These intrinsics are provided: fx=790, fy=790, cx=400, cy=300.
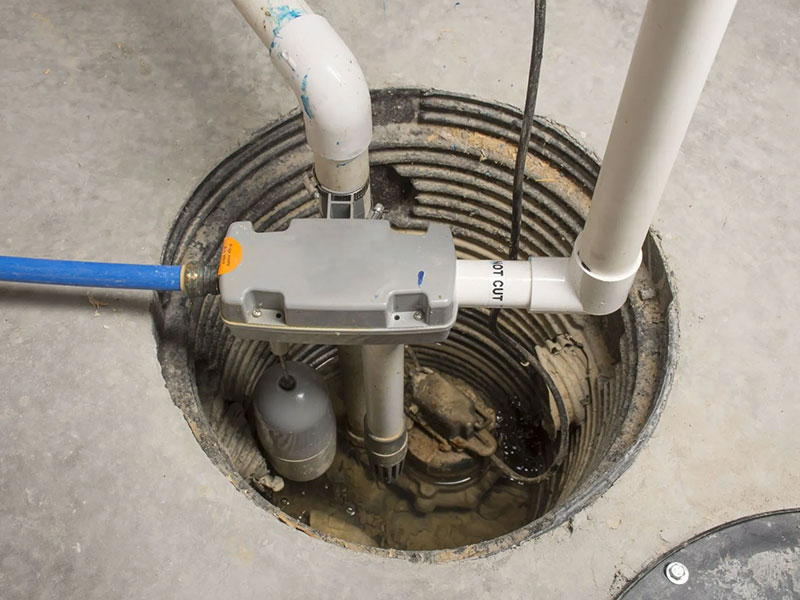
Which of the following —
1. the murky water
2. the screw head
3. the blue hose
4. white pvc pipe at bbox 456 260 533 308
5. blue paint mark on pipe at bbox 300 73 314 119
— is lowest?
the murky water

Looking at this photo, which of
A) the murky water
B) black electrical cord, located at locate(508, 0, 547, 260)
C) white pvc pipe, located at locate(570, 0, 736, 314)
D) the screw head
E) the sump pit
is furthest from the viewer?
the murky water

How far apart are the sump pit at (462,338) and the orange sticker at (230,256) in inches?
15.6

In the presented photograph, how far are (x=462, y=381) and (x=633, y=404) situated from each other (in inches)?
50.7

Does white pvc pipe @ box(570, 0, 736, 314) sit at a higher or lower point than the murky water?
higher

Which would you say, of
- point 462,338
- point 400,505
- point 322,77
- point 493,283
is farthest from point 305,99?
point 400,505

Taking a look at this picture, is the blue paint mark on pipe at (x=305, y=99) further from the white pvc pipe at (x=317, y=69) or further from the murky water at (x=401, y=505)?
the murky water at (x=401, y=505)

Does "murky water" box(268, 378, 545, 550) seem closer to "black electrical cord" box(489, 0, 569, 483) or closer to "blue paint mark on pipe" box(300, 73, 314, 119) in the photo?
"black electrical cord" box(489, 0, 569, 483)

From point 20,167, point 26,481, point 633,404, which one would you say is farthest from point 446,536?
point 20,167

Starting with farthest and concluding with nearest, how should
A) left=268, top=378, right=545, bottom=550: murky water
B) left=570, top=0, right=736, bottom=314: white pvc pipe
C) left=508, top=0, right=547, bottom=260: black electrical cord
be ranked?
1. left=268, top=378, right=545, bottom=550: murky water
2. left=508, top=0, right=547, bottom=260: black electrical cord
3. left=570, top=0, right=736, bottom=314: white pvc pipe

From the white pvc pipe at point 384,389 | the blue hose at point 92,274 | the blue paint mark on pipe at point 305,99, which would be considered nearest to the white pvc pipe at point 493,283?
the white pvc pipe at point 384,389

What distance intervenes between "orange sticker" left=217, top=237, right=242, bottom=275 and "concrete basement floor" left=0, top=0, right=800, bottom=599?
0.37 meters

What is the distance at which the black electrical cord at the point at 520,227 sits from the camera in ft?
4.66

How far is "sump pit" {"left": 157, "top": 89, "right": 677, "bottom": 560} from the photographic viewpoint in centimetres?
180

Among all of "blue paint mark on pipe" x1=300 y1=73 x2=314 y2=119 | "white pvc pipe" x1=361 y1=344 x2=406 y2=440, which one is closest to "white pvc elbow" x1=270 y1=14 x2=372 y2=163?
"blue paint mark on pipe" x1=300 y1=73 x2=314 y2=119
